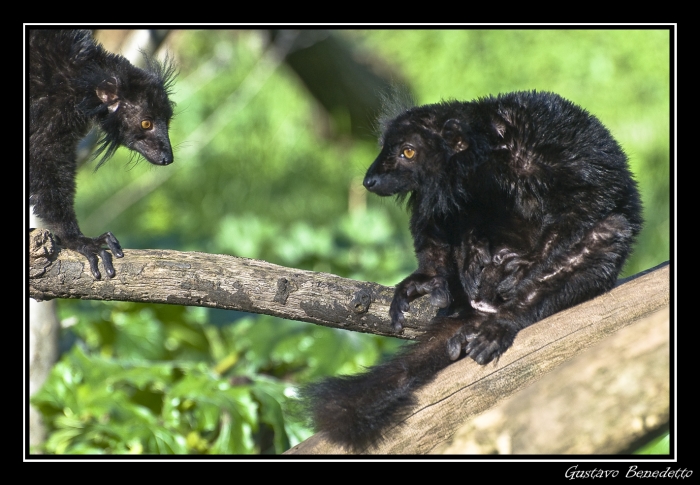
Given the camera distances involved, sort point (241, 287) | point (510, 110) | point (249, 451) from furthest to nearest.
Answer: point (249, 451)
point (510, 110)
point (241, 287)

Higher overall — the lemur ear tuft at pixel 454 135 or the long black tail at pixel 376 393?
the lemur ear tuft at pixel 454 135

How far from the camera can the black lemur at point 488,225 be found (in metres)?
3.56

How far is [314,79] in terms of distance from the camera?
10812 millimetres

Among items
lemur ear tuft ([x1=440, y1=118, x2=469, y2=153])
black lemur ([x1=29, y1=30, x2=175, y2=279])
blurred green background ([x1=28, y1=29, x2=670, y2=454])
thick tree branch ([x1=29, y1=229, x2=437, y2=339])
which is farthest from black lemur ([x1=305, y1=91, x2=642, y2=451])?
black lemur ([x1=29, y1=30, x2=175, y2=279])

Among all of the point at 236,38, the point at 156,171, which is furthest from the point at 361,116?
the point at 156,171

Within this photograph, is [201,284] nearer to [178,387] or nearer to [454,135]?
[454,135]

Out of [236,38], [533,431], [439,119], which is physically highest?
[236,38]

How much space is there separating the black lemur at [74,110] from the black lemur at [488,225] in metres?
1.27

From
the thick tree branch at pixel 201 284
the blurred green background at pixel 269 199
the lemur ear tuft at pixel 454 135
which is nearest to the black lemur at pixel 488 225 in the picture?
the lemur ear tuft at pixel 454 135

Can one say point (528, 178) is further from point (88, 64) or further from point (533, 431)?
point (88, 64)

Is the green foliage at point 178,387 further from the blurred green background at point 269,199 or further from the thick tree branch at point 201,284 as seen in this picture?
the thick tree branch at point 201,284

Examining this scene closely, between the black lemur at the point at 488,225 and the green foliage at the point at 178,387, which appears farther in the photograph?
the green foliage at the point at 178,387

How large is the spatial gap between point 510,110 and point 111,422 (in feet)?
10.3

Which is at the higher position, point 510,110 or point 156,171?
point 156,171
